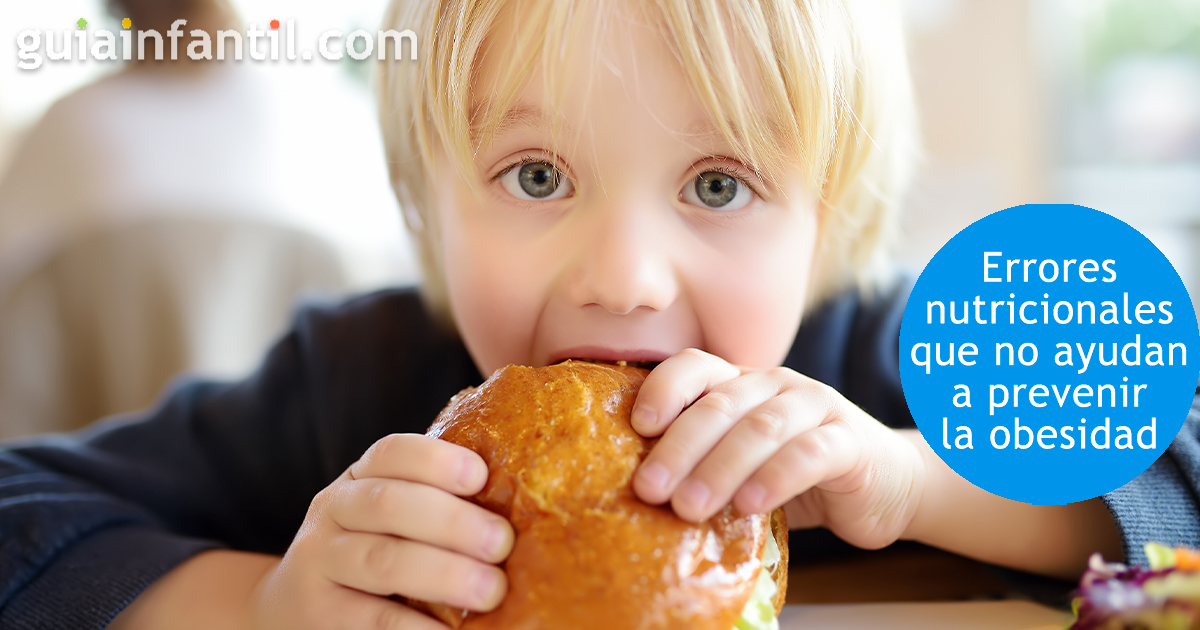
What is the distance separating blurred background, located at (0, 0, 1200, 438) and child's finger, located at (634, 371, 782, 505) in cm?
72

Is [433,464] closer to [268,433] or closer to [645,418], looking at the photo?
[645,418]

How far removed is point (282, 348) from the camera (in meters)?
1.20

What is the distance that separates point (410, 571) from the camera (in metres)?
0.51

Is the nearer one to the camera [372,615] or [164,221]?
[372,615]

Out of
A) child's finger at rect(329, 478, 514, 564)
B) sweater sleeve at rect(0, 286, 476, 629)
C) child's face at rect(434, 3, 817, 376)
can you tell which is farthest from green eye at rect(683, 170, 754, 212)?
sweater sleeve at rect(0, 286, 476, 629)

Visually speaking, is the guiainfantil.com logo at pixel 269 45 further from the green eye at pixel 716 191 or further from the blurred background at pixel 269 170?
the green eye at pixel 716 191

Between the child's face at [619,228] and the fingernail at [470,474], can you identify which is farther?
the child's face at [619,228]

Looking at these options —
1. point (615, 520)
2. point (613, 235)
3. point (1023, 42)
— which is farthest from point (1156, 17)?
point (615, 520)

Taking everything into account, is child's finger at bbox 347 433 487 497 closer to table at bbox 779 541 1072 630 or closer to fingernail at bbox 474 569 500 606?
fingernail at bbox 474 569 500 606

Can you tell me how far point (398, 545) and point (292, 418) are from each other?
695 mm

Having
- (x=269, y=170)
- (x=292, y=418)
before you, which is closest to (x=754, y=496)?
(x=292, y=418)

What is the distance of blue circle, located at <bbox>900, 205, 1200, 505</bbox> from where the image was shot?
0.61m

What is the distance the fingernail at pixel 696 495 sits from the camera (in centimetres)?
49

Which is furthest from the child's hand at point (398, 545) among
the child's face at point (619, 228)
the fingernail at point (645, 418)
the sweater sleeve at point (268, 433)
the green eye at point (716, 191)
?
the sweater sleeve at point (268, 433)
